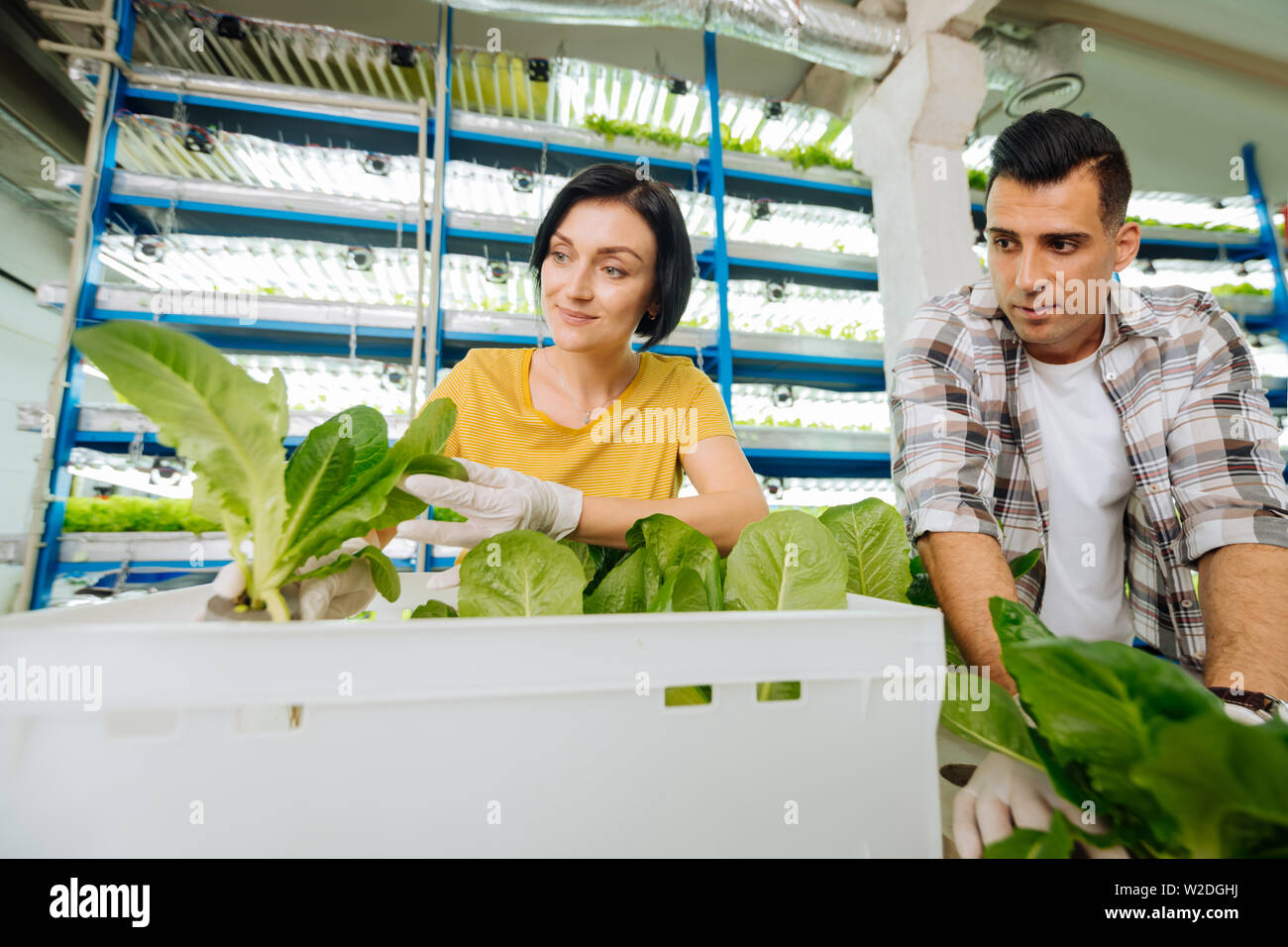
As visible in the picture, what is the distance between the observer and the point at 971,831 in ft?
0.91

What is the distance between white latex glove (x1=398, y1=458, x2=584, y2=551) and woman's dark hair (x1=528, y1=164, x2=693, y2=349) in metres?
0.50

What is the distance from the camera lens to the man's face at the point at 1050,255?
71cm

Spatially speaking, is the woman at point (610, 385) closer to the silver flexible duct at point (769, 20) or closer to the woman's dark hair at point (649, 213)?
the woman's dark hair at point (649, 213)

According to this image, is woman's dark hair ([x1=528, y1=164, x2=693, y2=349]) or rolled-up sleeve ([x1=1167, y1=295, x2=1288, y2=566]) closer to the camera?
rolled-up sleeve ([x1=1167, y1=295, x2=1288, y2=566])

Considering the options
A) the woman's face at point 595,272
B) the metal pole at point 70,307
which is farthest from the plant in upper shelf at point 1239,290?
the metal pole at point 70,307

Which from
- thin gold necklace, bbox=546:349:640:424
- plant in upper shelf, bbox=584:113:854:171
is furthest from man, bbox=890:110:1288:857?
plant in upper shelf, bbox=584:113:854:171

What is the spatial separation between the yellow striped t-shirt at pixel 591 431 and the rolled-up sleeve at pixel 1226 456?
577 mm

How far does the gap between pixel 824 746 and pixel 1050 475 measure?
741 mm

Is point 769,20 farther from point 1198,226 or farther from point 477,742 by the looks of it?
point 477,742

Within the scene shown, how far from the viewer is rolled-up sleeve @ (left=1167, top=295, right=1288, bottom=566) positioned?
2.07 ft

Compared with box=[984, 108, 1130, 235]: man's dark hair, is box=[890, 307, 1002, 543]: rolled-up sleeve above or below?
below

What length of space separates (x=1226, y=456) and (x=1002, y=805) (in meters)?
0.65

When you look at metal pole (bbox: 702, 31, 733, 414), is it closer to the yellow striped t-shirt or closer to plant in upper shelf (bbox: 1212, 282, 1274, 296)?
the yellow striped t-shirt

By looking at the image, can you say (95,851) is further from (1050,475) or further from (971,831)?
(1050,475)
